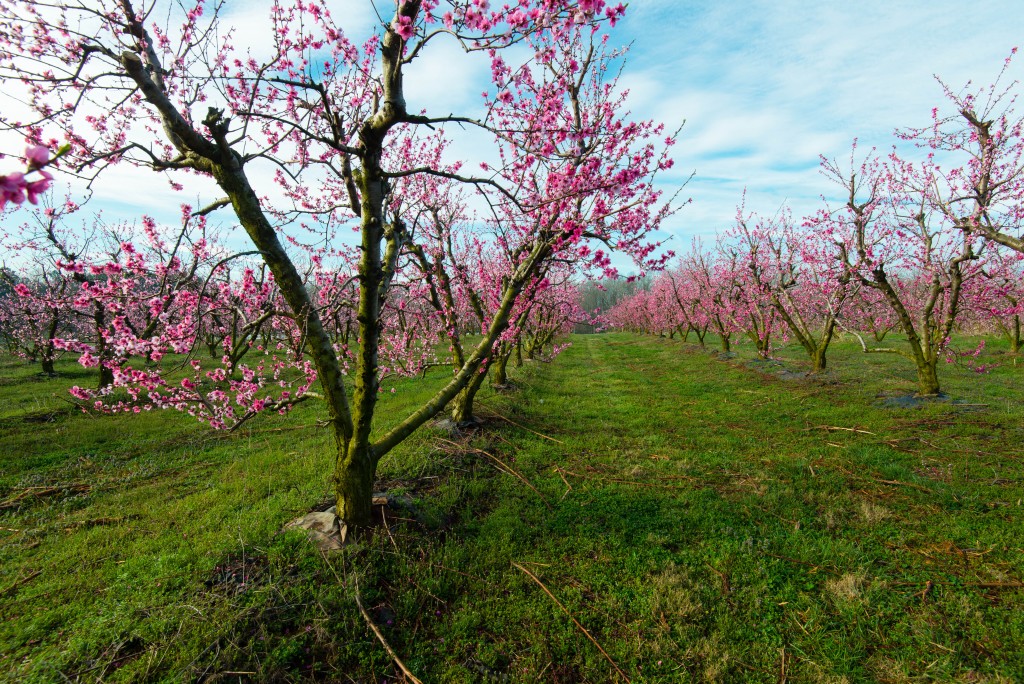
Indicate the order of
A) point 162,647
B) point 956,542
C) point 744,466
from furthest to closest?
point 744,466 < point 956,542 < point 162,647

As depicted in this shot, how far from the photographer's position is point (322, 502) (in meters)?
5.39

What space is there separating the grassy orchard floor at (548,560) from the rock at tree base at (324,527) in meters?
0.22

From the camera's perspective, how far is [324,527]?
4727mm

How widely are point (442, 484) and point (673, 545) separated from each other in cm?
335

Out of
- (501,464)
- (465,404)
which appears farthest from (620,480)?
(465,404)

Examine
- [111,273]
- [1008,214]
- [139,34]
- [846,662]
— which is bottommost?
[846,662]

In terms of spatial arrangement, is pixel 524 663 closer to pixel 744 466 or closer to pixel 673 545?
pixel 673 545

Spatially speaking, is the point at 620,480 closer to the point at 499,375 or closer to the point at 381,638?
the point at 381,638

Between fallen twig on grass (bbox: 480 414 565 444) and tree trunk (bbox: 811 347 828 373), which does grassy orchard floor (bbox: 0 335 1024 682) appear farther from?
tree trunk (bbox: 811 347 828 373)

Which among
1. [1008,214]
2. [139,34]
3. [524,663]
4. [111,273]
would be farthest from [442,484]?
[1008,214]

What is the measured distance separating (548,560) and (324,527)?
2682 millimetres

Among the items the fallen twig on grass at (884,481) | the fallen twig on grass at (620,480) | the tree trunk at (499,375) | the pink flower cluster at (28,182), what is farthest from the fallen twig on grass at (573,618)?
the tree trunk at (499,375)

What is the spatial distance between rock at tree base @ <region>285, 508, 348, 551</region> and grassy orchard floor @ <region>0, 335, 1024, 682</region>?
22cm

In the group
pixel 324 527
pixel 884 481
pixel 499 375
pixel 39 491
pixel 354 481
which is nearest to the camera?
pixel 354 481
